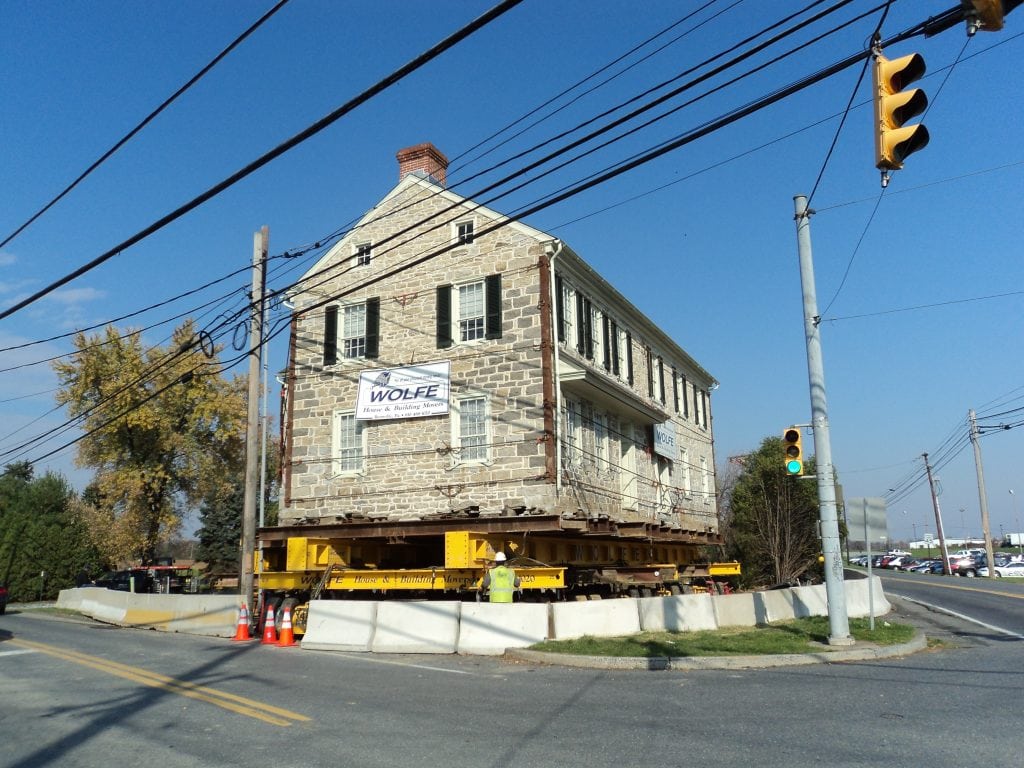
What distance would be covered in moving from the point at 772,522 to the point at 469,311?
23.4 metres

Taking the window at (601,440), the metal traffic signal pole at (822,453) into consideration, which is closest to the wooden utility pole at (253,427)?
the window at (601,440)

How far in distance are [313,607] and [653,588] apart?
11.2m

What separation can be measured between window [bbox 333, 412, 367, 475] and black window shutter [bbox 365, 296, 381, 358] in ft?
5.59

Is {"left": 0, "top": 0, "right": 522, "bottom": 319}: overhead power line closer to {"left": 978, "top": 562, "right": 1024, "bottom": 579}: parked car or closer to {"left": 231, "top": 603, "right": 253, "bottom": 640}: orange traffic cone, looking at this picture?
{"left": 231, "top": 603, "right": 253, "bottom": 640}: orange traffic cone

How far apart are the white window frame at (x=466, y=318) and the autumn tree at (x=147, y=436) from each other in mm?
19313

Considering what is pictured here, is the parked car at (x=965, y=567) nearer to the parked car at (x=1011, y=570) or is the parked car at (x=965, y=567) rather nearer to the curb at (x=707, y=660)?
the parked car at (x=1011, y=570)

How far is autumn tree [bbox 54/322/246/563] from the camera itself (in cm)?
3531

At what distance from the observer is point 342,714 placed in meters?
8.24

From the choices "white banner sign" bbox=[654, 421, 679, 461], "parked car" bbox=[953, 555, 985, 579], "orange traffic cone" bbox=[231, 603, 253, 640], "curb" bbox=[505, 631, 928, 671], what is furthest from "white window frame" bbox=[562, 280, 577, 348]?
"parked car" bbox=[953, 555, 985, 579]

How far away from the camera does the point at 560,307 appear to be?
63.2ft

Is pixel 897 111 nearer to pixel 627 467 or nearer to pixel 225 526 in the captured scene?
pixel 627 467

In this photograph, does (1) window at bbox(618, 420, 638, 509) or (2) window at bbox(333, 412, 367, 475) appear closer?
(2) window at bbox(333, 412, 367, 475)

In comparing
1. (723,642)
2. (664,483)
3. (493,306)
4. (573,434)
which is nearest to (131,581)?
(493,306)

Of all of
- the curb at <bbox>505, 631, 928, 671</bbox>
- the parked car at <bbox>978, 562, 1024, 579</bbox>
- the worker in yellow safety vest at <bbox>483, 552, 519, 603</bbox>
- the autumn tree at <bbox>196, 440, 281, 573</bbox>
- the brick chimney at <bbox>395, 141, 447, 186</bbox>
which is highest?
the brick chimney at <bbox>395, 141, 447, 186</bbox>
